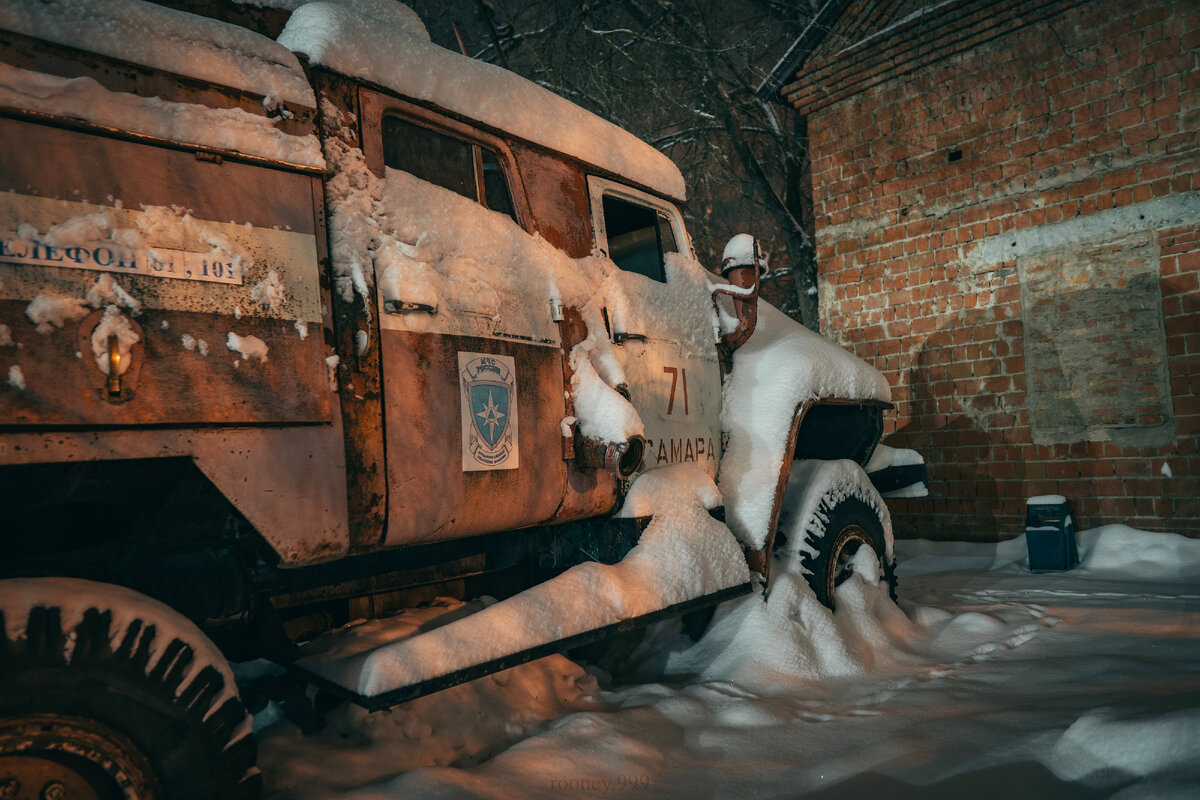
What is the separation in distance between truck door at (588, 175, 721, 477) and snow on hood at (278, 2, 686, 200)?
0.21m

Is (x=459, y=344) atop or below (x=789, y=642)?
atop

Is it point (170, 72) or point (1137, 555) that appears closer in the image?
point (170, 72)

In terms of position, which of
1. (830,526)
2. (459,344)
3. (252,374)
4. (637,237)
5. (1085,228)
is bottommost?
(830,526)

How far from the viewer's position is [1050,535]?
→ 5867 millimetres

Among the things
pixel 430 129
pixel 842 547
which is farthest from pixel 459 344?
pixel 842 547

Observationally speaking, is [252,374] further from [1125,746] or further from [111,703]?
[1125,746]

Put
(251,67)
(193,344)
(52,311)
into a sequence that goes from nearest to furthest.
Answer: (52,311) → (193,344) → (251,67)

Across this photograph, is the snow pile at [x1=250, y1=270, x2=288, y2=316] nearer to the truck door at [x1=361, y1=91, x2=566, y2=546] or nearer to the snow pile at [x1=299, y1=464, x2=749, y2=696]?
the truck door at [x1=361, y1=91, x2=566, y2=546]

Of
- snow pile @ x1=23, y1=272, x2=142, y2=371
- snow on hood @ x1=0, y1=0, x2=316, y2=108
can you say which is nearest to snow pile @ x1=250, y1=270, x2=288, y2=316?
snow pile @ x1=23, y1=272, x2=142, y2=371

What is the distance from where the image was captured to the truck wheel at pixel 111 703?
156 cm

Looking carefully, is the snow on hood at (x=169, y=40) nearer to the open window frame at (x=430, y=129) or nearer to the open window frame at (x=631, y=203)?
the open window frame at (x=430, y=129)

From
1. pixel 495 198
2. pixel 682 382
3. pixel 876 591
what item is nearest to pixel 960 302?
pixel 876 591

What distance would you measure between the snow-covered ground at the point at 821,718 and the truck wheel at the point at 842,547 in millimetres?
126

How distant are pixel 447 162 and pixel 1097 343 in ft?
19.0
